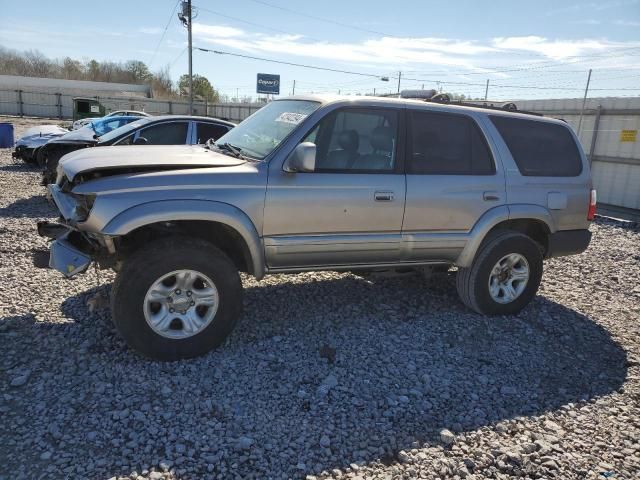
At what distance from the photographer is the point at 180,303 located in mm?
3719

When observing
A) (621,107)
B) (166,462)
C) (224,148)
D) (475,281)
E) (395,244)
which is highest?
(621,107)

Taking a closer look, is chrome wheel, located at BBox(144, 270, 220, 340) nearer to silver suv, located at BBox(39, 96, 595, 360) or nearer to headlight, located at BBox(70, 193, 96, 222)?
silver suv, located at BBox(39, 96, 595, 360)

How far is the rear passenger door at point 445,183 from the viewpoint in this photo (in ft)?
14.4

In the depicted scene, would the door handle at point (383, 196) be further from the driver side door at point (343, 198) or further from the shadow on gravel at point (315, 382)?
the shadow on gravel at point (315, 382)

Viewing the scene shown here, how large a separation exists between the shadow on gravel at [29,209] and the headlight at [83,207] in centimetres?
510

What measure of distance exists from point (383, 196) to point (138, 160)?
1950 mm

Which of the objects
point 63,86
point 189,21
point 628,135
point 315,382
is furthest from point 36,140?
point 63,86

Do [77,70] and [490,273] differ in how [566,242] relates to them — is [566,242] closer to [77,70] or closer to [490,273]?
[490,273]

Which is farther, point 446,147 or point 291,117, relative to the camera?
point 446,147

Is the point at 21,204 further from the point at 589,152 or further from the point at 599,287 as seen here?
the point at 589,152

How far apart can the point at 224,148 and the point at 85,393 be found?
2311 mm

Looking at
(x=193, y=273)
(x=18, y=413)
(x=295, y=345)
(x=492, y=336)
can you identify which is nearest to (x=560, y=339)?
(x=492, y=336)

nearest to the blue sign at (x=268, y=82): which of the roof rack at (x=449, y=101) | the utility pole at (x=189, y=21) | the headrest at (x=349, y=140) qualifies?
the utility pole at (x=189, y=21)

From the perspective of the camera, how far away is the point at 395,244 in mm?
4371
